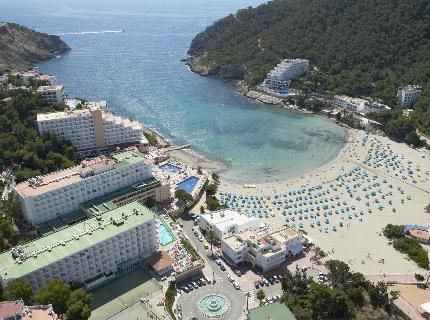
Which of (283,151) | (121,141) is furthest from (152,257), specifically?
(283,151)

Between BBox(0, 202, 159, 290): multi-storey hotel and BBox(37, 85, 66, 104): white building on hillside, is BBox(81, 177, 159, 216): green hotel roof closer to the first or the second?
BBox(0, 202, 159, 290): multi-storey hotel

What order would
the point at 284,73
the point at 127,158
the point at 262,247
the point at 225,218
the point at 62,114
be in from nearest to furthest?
1. the point at 262,247
2. the point at 225,218
3. the point at 127,158
4. the point at 62,114
5. the point at 284,73

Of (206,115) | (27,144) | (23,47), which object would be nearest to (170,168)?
(27,144)

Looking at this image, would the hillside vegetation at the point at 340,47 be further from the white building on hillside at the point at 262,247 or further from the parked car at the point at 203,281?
the parked car at the point at 203,281

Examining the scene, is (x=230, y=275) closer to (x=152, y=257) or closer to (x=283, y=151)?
(x=152, y=257)

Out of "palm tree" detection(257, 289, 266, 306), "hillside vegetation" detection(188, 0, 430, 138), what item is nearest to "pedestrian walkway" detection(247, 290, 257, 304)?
"palm tree" detection(257, 289, 266, 306)

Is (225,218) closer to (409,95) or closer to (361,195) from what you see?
(361,195)
